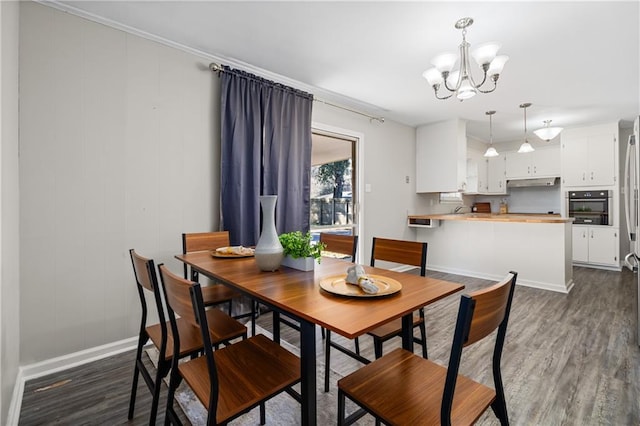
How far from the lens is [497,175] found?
6301mm

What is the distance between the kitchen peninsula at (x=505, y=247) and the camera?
3717 millimetres

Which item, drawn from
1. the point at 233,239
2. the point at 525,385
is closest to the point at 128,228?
the point at 233,239

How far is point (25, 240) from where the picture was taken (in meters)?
1.88

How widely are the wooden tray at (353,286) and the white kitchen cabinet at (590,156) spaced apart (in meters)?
5.72

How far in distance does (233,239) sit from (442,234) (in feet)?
11.8

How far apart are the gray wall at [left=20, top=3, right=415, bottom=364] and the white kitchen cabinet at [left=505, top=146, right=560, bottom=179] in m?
5.97

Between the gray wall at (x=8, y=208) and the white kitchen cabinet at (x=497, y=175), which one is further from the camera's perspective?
the white kitchen cabinet at (x=497, y=175)

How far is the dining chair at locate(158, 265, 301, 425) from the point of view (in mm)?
942

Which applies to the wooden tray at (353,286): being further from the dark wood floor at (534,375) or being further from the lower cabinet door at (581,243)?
the lower cabinet door at (581,243)

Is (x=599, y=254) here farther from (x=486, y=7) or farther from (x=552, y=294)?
(x=486, y=7)

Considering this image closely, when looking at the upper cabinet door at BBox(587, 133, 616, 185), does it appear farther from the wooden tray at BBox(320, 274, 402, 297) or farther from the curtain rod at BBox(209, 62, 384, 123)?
the wooden tray at BBox(320, 274, 402, 297)

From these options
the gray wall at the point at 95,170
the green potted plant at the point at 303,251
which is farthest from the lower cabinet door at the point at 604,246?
the gray wall at the point at 95,170

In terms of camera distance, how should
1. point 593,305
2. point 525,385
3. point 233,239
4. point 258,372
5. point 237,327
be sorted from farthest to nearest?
point 593,305
point 233,239
point 525,385
point 237,327
point 258,372

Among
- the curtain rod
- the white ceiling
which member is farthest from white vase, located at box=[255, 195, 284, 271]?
the curtain rod
